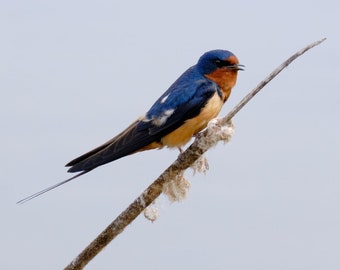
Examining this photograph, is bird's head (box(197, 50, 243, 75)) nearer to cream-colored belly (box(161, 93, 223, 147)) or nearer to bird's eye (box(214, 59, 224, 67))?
bird's eye (box(214, 59, 224, 67))

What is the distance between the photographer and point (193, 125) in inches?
136

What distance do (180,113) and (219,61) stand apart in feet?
1.15

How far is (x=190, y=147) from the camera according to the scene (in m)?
3.14

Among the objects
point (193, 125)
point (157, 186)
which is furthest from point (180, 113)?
point (157, 186)

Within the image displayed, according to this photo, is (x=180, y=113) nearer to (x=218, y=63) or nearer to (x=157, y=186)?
(x=218, y=63)

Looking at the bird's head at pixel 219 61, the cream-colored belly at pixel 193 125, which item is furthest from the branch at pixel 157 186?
the bird's head at pixel 219 61

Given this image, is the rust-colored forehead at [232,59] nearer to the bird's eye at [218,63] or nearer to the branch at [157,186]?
the bird's eye at [218,63]

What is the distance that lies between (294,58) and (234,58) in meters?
0.73

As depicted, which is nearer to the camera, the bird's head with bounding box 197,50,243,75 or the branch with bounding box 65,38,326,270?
the branch with bounding box 65,38,326,270

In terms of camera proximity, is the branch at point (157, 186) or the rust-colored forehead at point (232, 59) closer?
the branch at point (157, 186)

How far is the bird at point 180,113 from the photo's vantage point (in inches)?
136

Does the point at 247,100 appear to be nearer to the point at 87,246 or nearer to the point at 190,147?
the point at 190,147

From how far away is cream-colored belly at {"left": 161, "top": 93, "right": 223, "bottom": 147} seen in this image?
3.45m


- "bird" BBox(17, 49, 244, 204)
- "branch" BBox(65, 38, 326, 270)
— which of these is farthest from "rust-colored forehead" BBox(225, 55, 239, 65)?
"branch" BBox(65, 38, 326, 270)
